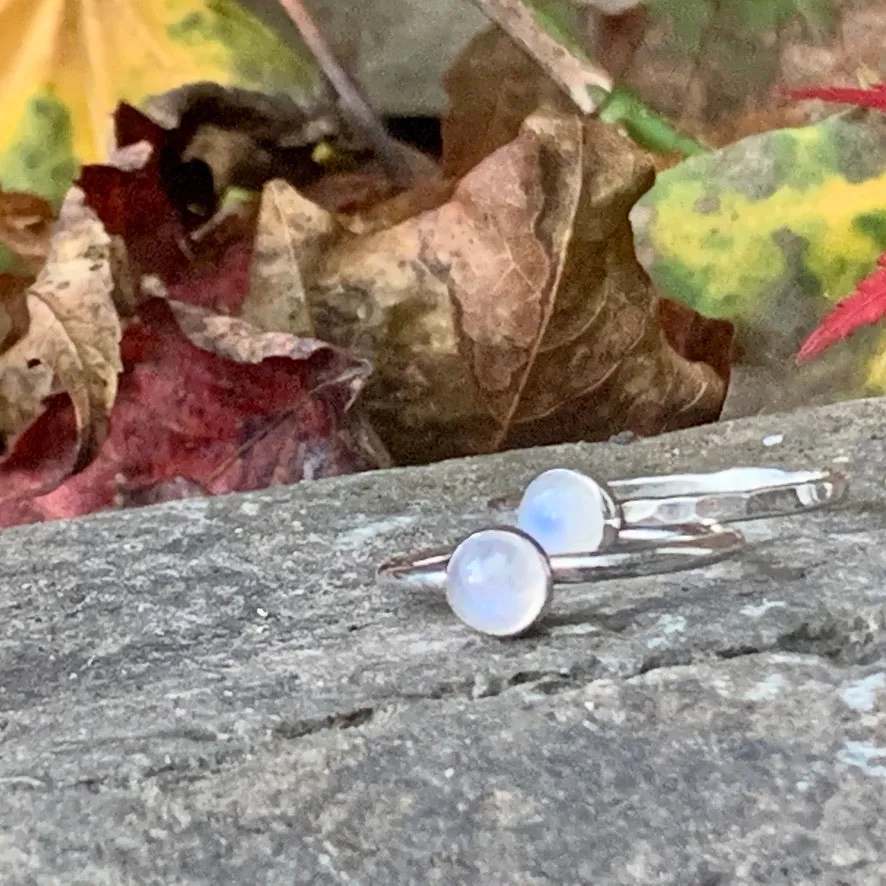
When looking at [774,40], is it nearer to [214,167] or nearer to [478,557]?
[214,167]

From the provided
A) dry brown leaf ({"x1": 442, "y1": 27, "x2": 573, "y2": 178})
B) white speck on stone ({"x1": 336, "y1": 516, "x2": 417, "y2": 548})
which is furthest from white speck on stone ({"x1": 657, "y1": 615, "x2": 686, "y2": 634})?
dry brown leaf ({"x1": 442, "y1": 27, "x2": 573, "y2": 178})

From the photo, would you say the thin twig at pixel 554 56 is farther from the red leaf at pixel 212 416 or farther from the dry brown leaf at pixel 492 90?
the red leaf at pixel 212 416

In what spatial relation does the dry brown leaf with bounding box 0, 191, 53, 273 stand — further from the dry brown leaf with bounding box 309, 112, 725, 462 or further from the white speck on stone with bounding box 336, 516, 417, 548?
the white speck on stone with bounding box 336, 516, 417, 548

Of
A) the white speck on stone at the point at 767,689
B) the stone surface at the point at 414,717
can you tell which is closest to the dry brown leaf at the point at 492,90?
the stone surface at the point at 414,717

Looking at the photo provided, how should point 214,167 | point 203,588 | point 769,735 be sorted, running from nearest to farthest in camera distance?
point 769,735
point 203,588
point 214,167

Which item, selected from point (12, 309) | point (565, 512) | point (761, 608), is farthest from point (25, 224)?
point (761, 608)

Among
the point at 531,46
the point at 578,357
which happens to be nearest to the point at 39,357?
the point at 578,357

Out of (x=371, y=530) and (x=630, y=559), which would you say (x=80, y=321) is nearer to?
(x=371, y=530)
